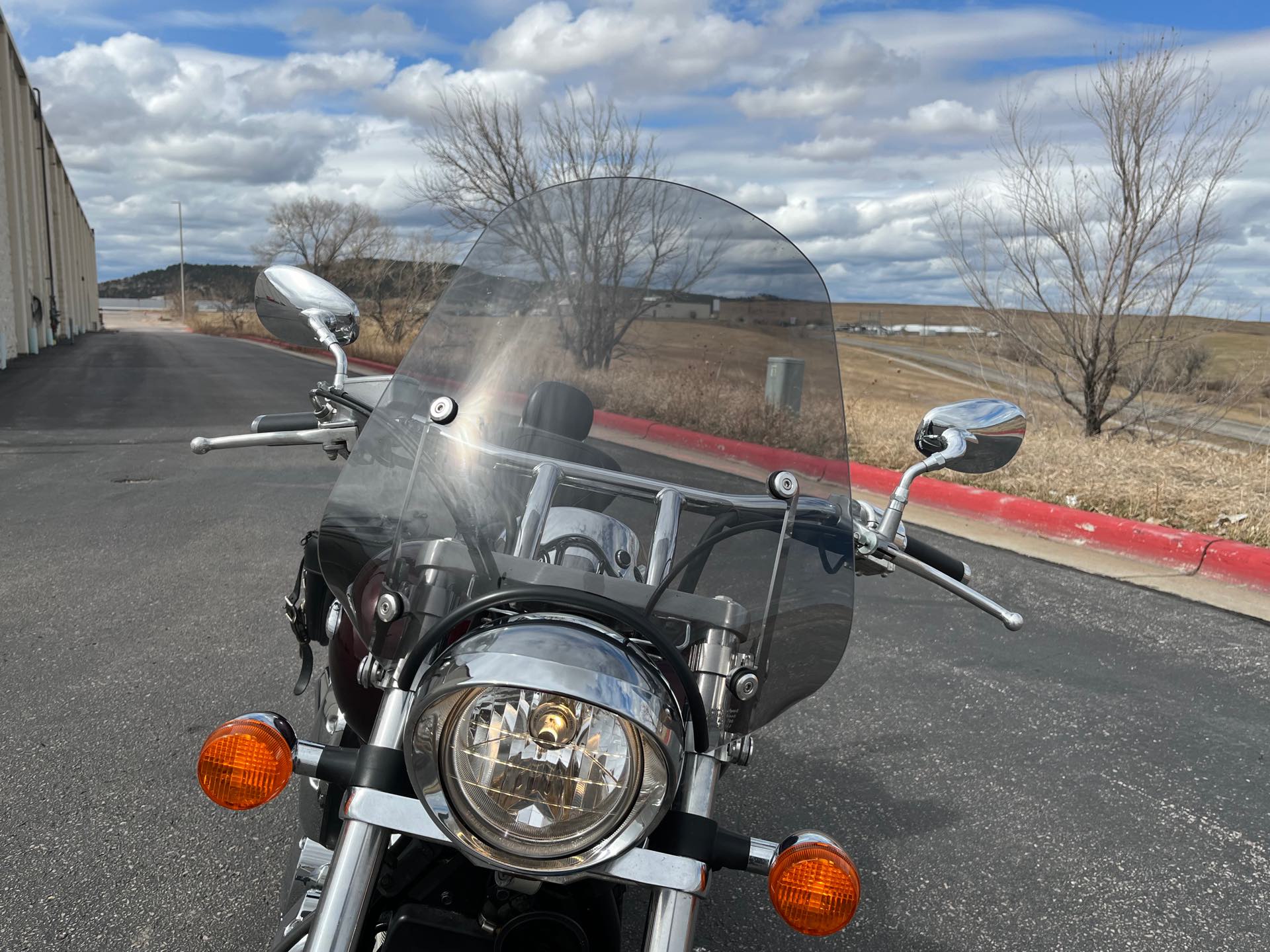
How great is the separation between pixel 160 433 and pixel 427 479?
10.0m

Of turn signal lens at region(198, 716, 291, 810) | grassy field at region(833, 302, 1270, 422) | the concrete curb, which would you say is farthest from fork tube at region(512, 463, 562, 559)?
grassy field at region(833, 302, 1270, 422)

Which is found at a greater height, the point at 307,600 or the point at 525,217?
the point at 525,217

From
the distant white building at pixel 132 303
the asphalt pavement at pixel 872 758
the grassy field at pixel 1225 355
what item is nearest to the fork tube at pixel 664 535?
the asphalt pavement at pixel 872 758

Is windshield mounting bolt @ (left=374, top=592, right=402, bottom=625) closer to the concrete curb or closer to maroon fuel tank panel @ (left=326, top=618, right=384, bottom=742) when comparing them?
maroon fuel tank panel @ (left=326, top=618, right=384, bottom=742)

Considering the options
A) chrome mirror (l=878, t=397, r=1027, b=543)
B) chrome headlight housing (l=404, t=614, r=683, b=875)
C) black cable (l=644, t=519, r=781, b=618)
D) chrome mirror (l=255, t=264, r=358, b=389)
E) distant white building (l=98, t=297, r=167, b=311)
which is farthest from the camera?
distant white building (l=98, t=297, r=167, b=311)

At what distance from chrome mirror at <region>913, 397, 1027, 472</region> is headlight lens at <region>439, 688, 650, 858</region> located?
1.07 metres

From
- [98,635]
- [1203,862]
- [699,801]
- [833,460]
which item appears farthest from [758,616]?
[98,635]

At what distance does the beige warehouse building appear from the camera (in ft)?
85.7

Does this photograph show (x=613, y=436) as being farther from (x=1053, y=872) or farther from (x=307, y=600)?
(x=1053, y=872)

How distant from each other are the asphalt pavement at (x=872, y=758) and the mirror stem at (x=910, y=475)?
1.12 metres

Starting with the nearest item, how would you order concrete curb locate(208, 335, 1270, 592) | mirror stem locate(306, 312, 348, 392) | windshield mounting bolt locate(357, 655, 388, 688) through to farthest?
windshield mounting bolt locate(357, 655, 388, 688)
mirror stem locate(306, 312, 348, 392)
concrete curb locate(208, 335, 1270, 592)

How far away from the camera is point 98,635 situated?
418 centimetres

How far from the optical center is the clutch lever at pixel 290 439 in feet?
6.99

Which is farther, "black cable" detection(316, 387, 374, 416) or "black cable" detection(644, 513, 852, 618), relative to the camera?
"black cable" detection(316, 387, 374, 416)
